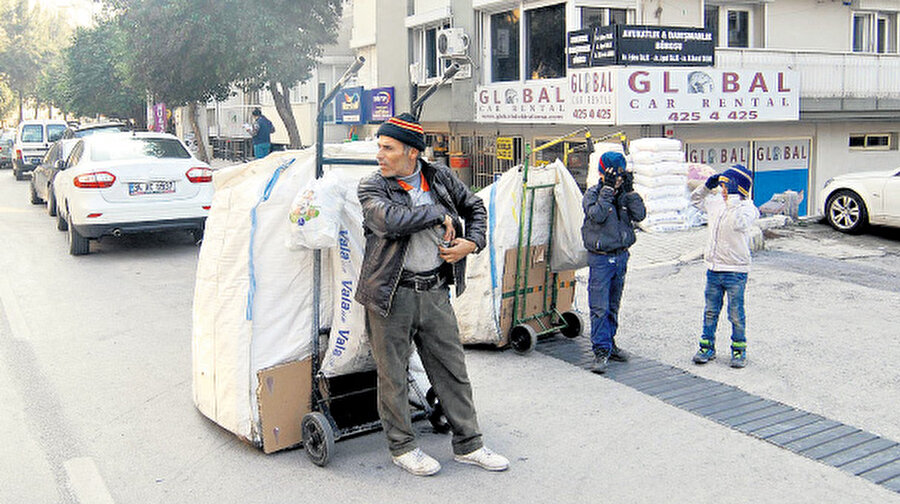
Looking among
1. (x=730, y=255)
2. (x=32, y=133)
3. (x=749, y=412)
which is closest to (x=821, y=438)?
(x=749, y=412)

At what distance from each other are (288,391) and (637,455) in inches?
80.1

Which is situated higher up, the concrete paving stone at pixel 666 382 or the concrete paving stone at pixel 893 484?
the concrete paving stone at pixel 666 382

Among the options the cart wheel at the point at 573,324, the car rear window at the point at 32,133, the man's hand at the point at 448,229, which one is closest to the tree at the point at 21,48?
the car rear window at the point at 32,133

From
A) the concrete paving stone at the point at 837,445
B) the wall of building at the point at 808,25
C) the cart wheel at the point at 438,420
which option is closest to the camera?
the concrete paving stone at the point at 837,445

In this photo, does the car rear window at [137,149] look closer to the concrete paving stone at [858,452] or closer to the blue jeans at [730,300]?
the blue jeans at [730,300]

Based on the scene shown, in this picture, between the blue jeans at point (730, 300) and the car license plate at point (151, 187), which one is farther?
the car license plate at point (151, 187)

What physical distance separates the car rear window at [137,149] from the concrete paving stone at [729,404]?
9.15 meters

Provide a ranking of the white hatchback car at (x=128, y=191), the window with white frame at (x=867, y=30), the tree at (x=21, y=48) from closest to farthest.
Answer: the white hatchback car at (x=128, y=191) → the window with white frame at (x=867, y=30) → the tree at (x=21, y=48)

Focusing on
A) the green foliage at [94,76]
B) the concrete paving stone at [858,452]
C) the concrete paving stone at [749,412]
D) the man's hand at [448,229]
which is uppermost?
the green foliage at [94,76]

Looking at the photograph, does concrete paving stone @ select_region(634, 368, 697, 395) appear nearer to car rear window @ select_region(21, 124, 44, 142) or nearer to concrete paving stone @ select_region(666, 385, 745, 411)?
concrete paving stone @ select_region(666, 385, 745, 411)

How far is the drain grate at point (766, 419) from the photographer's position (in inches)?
Answer: 192

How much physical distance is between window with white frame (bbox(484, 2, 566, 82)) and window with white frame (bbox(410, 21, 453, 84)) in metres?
3.14

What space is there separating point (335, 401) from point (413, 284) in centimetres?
103

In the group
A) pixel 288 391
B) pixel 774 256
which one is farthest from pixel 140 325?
pixel 774 256
